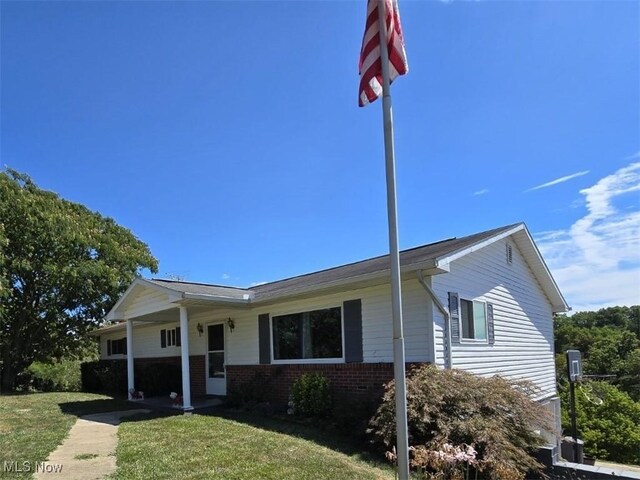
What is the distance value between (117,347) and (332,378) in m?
16.8

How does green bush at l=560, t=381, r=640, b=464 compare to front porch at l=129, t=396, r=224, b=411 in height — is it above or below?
below

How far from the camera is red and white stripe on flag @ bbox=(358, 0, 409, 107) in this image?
5.31 meters

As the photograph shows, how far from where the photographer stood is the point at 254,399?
12156 mm

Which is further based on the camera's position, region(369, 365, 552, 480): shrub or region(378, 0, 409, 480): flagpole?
region(369, 365, 552, 480): shrub

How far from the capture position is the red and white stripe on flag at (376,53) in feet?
17.4

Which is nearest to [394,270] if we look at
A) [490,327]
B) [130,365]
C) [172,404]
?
[490,327]

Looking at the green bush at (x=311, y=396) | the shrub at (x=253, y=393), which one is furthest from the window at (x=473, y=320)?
the shrub at (x=253, y=393)

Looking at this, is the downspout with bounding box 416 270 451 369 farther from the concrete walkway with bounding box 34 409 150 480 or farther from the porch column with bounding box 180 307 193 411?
the porch column with bounding box 180 307 193 411

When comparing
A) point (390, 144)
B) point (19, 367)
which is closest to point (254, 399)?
point (390, 144)

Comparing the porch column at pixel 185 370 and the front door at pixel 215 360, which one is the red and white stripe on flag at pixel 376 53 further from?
the front door at pixel 215 360

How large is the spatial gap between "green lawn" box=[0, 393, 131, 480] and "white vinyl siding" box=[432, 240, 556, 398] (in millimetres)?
6800

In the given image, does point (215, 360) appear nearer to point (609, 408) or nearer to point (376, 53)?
point (376, 53)

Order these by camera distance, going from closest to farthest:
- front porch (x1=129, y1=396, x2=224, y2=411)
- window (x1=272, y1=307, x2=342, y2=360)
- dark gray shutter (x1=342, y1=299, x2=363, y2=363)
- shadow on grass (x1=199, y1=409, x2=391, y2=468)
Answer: shadow on grass (x1=199, y1=409, x2=391, y2=468)
dark gray shutter (x1=342, y1=299, x2=363, y2=363)
window (x1=272, y1=307, x2=342, y2=360)
front porch (x1=129, y1=396, x2=224, y2=411)

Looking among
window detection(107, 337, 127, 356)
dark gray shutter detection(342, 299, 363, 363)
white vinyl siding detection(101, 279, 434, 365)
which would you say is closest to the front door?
white vinyl siding detection(101, 279, 434, 365)
